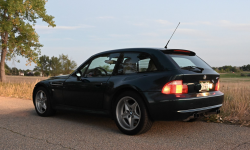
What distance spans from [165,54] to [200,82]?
2.47 feet

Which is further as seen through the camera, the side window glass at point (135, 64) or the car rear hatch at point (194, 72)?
the side window glass at point (135, 64)

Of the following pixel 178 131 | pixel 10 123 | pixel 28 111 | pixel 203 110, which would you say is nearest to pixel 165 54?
pixel 203 110

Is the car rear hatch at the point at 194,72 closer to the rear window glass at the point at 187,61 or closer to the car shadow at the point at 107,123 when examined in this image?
the rear window glass at the point at 187,61

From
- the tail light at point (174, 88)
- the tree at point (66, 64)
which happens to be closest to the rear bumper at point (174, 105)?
the tail light at point (174, 88)

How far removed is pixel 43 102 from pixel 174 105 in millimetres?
3766

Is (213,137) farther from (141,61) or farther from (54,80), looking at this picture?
(54,80)

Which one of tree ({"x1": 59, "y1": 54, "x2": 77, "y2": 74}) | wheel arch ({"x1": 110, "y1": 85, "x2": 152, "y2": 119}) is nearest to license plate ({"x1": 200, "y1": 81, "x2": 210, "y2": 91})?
wheel arch ({"x1": 110, "y1": 85, "x2": 152, "y2": 119})

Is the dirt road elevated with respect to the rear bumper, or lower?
lower

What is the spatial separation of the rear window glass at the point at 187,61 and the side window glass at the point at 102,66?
1.22 meters

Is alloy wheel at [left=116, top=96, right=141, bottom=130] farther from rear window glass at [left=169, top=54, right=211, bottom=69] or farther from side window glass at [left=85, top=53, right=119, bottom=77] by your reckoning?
rear window glass at [left=169, top=54, right=211, bottom=69]

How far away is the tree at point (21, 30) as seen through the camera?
58.1ft

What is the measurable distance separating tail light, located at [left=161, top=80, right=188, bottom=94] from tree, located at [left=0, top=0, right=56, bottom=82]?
15779 mm

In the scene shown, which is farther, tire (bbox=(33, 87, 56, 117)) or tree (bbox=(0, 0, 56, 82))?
tree (bbox=(0, 0, 56, 82))

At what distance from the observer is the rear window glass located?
14.2 ft
